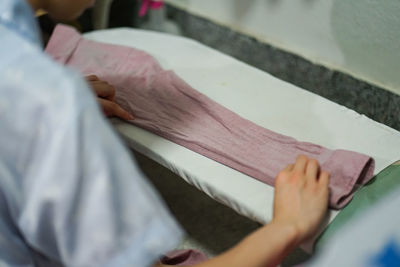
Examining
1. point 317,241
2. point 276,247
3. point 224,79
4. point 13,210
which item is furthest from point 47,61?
point 224,79

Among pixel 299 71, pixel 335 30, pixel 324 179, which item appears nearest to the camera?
pixel 324 179

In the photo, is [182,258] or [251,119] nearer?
[182,258]

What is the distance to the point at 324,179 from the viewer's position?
0.68m

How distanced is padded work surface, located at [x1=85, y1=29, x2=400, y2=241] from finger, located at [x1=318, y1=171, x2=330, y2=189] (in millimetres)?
54

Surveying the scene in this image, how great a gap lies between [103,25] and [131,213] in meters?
1.13

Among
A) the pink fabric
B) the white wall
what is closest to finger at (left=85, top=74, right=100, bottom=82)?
the pink fabric

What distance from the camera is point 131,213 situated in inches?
16.7

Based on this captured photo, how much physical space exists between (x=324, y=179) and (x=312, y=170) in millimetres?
22

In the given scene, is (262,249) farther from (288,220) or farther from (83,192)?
(83,192)

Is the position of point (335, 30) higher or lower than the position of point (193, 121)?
higher

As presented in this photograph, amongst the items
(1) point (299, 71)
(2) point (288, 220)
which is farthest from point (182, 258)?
(1) point (299, 71)

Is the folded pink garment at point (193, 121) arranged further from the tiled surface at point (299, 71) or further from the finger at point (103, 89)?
the tiled surface at point (299, 71)

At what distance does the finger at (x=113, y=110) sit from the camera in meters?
0.89

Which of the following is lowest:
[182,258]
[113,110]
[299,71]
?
[182,258]
